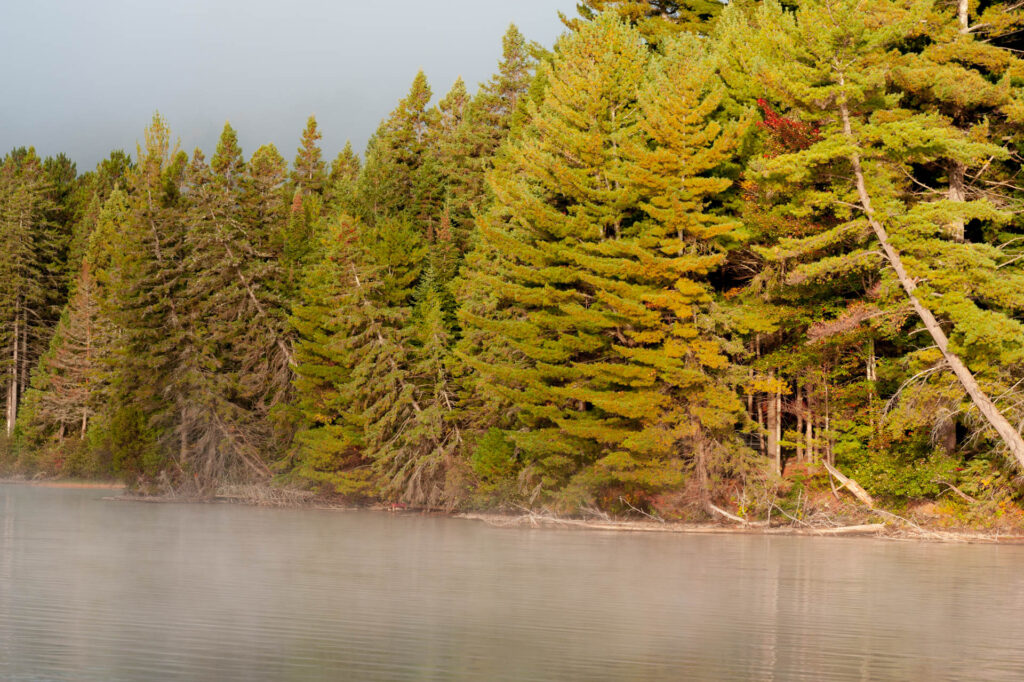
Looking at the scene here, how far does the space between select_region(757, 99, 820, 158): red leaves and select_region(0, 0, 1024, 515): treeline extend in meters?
0.13

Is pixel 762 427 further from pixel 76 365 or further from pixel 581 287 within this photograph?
pixel 76 365

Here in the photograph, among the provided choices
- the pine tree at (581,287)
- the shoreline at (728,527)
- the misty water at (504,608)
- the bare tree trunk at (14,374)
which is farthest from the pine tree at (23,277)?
the misty water at (504,608)

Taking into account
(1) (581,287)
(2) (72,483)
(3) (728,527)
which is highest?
(1) (581,287)

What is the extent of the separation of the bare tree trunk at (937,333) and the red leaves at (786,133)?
50.6 inches

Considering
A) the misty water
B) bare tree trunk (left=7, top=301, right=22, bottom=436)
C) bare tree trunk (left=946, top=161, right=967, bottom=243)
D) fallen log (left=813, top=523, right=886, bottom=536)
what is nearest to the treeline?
bare tree trunk (left=946, top=161, right=967, bottom=243)

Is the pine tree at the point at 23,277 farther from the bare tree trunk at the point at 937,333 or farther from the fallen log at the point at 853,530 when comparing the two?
the bare tree trunk at the point at 937,333

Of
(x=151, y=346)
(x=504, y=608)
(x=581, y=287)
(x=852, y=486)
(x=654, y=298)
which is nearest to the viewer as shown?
(x=504, y=608)

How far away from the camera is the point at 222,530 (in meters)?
30.8

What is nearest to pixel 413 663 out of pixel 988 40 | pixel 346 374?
pixel 988 40

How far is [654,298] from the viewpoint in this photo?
31297 millimetres

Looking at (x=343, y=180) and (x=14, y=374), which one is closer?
(x=343, y=180)

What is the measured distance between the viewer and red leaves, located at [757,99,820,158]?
29.8 m

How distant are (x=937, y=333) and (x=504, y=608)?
54.3 feet

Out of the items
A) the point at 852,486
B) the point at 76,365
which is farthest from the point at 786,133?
the point at 76,365
